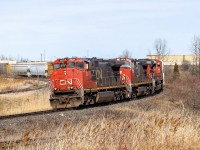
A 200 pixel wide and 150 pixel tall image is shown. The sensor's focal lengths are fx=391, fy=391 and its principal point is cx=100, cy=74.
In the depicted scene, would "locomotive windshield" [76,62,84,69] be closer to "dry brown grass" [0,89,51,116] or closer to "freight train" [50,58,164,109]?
"freight train" [50,58,164,109]

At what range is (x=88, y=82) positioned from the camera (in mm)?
22422

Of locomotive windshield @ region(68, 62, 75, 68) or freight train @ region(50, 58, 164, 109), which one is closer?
freight train @ region(50, 58, 164, 109)

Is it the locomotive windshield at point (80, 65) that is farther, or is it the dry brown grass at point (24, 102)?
the dry brown grass at point (24, 102)

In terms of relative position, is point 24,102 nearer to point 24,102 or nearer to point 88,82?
point 24,102

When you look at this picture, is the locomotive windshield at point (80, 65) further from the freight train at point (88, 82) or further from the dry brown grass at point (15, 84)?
the dry brown grass at point (15, 84)

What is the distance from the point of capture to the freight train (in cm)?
2192

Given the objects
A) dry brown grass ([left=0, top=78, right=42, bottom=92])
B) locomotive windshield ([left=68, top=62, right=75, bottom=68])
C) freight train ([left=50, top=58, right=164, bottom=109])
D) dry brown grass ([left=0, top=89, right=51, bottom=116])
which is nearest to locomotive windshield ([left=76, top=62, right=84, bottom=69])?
freight train ([left=50, top=58, right=164, bottom=109])

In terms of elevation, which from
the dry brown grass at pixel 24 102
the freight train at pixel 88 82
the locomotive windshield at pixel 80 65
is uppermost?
the locomotive windshield at pixel 80 65

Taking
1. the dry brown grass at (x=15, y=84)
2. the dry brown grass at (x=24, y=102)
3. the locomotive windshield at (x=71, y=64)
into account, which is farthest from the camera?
the dry brown grass at (x=15, y=84)

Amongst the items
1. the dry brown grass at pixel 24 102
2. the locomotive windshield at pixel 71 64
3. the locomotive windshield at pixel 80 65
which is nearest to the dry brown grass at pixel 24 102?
the dry brown grass at pixel 24 102

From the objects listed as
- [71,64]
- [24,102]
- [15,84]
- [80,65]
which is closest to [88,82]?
[80,65]

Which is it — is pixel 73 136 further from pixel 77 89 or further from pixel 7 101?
pixel 7 101

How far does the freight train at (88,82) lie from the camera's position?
2192cm

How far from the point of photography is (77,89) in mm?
21875
